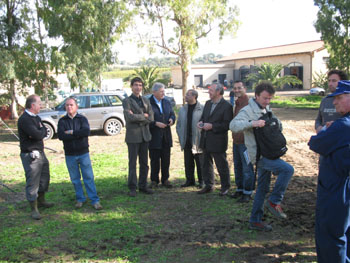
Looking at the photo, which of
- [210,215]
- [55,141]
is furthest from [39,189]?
[55,141]

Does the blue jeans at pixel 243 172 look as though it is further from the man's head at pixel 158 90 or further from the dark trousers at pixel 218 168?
the man's head at pixel 158 90

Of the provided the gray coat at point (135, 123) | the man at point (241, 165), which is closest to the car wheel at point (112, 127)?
the gray coat at point (135, 123)

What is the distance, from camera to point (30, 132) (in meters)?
5.22

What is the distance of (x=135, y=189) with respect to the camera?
6426 mm

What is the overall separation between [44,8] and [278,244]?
1766 cm

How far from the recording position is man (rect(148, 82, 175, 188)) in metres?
6.66

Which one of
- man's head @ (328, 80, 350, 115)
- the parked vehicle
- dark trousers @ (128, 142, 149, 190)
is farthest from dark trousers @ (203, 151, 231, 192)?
the parked vehicle

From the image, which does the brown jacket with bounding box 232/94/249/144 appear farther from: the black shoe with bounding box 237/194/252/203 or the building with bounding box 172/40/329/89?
the building with bounding box 172/40/329/89

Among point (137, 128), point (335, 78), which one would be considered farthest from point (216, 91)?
point (335, 78)

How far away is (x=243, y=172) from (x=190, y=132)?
1.38 m

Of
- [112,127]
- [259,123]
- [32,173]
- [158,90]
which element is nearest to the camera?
[259,123]

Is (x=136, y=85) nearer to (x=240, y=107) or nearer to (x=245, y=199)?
(x=240, y=107)

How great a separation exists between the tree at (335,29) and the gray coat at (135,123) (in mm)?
18615

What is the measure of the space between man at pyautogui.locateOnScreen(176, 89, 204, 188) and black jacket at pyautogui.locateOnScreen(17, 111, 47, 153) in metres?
2.52
